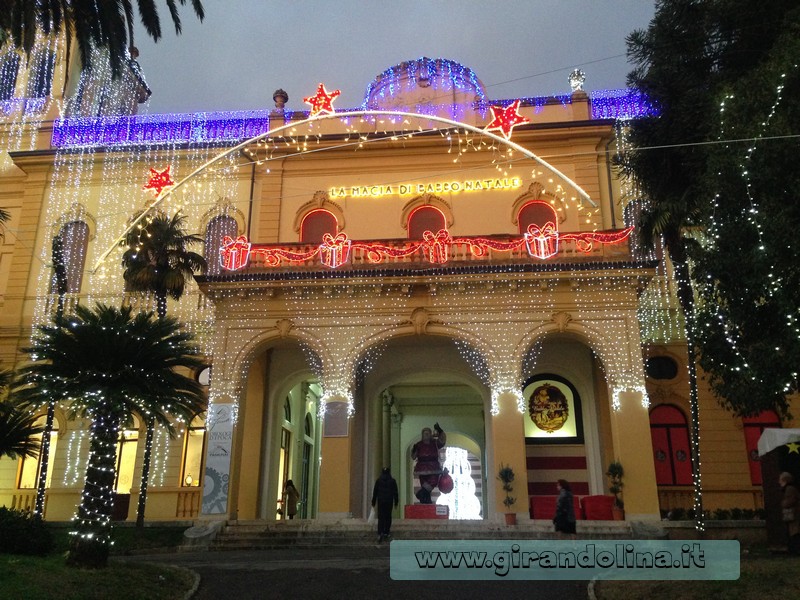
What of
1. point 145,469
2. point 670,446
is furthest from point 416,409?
point 145,469

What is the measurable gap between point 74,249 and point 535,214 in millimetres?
15634

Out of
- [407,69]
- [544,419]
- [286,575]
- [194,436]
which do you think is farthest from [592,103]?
[286,575]

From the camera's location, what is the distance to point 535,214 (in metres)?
22.1

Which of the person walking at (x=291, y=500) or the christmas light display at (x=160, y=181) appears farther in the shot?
the christmas light display at (x=160, y=181)

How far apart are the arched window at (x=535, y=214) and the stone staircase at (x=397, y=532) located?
9512 millimetres

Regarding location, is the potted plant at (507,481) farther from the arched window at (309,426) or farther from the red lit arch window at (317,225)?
the arched window at (309,426)

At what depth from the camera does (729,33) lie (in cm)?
1455

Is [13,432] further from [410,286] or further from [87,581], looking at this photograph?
[410,286]

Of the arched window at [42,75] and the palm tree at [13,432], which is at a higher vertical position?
the arched window at [42,75]

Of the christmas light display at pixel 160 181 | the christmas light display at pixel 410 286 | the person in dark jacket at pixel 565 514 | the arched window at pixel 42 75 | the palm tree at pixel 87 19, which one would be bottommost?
the person in dark jacket at pixel 565 514

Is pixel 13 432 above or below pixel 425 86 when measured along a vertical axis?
below

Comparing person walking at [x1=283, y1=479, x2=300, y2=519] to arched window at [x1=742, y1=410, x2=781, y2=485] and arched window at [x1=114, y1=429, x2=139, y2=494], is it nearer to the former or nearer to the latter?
arched window at [x1=114, y1=429, x2=139, y2=494]

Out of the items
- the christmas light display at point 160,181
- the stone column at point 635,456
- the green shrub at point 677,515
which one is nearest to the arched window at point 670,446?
the green shrub at point 677,515

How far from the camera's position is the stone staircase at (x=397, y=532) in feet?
50.6
